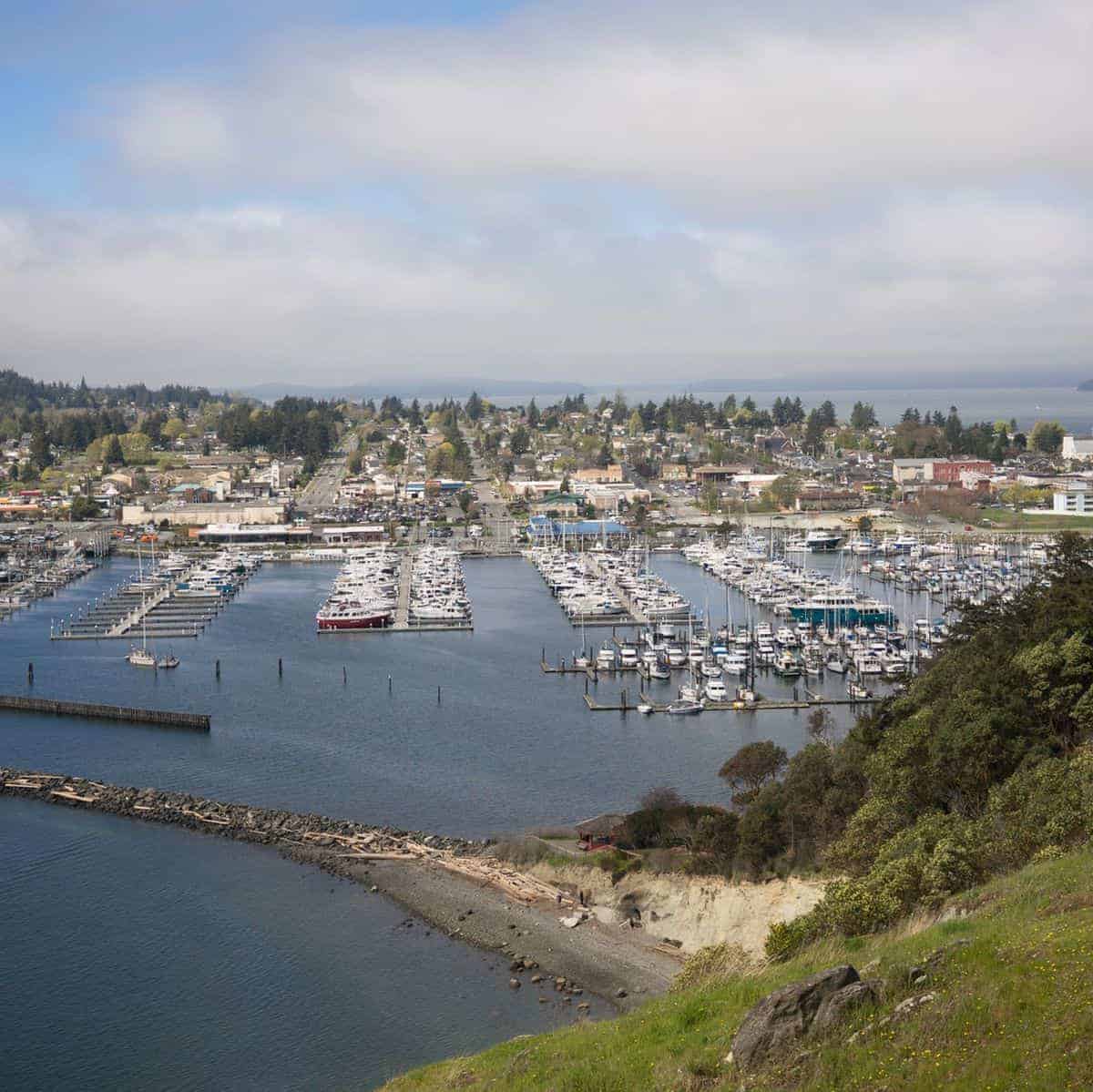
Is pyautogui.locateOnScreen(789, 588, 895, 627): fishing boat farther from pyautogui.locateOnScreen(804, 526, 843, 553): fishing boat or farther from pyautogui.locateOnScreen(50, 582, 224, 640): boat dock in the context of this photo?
pyautogui.locateOnScreen(50, 582, 224, 640): boat dock

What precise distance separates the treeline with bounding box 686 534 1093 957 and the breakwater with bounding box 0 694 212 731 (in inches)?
248

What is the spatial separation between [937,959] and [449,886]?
5104 mm

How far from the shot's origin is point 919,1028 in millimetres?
3547

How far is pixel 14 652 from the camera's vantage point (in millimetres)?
16750

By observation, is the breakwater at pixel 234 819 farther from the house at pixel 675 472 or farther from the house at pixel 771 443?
the house at pixel 771 443

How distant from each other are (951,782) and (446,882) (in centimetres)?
350

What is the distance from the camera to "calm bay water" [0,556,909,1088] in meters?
6.96

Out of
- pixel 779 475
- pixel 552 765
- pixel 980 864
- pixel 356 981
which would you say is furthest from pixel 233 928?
pixel 779 475

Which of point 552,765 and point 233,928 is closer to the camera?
point 233,928

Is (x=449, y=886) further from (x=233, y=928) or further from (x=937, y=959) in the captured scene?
(x=937, y=959)

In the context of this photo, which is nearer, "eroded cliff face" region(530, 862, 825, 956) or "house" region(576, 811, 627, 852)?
"eroded cliff face" region(530, 862, 825, 956)

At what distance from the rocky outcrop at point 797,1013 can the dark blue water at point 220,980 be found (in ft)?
10.6

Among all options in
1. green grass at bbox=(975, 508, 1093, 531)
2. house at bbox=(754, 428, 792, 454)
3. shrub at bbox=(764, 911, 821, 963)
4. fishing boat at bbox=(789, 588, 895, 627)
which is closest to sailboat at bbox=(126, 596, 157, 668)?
fishing boat at bbox=(789, 588, 895, 627)

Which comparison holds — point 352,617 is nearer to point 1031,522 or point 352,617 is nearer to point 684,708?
point 684,708
